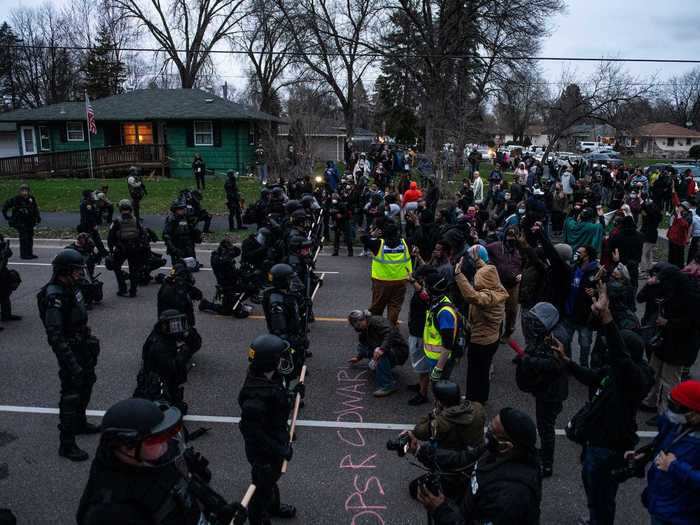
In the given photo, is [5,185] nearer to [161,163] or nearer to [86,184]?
[86,184]

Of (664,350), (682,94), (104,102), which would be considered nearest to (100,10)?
(104,102)

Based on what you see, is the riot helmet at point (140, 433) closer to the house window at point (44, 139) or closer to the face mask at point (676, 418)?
the face mask at point (676, 418)

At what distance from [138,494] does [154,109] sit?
31085 millimetres

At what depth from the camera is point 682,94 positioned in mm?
93375

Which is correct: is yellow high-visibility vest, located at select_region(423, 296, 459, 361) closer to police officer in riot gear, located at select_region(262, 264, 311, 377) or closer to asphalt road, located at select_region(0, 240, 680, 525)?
asphalt road, located at select_region(0, 240, 680, 525)

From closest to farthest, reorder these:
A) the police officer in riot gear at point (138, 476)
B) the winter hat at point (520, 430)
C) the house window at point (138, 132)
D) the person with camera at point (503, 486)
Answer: the police officer in riot gear at point (138, 476)
the person with camera at point (503, 486)
the winter hat at point (520, 430)
the house window at point (138, 132)

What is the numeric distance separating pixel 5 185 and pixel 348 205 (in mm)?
18446

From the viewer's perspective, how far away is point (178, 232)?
10414 millimetres

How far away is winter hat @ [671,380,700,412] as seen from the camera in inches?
128

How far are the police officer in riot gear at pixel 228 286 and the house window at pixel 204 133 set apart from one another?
73.2ft

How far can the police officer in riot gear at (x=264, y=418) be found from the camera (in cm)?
399

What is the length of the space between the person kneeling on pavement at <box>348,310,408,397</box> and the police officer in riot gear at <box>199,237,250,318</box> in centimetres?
323

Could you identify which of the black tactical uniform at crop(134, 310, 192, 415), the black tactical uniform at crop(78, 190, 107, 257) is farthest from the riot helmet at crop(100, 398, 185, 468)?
the black tactical uniform at crop(78, 190, 107, 257)

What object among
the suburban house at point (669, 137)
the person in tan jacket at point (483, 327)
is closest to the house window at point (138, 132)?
the person in tan jacket at point (483, 327)
